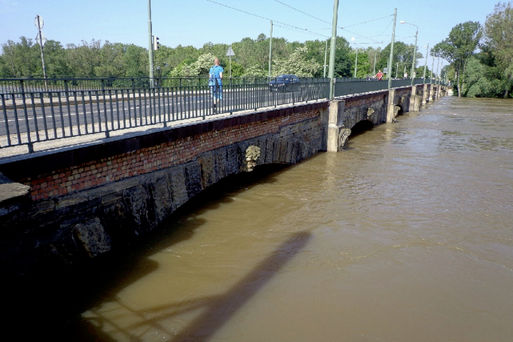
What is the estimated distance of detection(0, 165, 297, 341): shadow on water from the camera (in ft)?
14.1

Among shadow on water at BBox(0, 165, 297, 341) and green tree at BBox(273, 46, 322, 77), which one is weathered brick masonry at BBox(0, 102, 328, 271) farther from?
green tree at BBox(273, 46, 322, 77)

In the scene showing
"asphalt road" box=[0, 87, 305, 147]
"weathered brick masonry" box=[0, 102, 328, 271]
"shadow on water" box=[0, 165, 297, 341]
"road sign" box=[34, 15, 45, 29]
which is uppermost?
"road sign" box=[34, 15, 45, 29]

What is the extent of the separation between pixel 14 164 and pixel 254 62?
61192 mm

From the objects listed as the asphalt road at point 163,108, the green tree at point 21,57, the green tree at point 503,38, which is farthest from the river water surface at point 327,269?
the green tree at point 503,38

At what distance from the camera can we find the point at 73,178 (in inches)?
193

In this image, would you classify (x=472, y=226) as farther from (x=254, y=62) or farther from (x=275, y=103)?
(x=254, y=62)

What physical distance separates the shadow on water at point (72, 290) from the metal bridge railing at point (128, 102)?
161 cm

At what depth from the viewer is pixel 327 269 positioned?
6.00m

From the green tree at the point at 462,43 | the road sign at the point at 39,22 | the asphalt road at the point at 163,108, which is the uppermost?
the green tree at the point at 462,43

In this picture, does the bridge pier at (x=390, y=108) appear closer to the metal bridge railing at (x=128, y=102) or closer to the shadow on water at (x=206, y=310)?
the metal bridge railing at (x=128, y=102)

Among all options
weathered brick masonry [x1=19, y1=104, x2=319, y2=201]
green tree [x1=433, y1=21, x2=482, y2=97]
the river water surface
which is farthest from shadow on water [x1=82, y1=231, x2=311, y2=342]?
green tree [x1=433, y1=21, x2=482, y2=97]

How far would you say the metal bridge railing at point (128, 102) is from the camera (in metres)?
5.72

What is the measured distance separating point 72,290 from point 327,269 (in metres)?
3.68

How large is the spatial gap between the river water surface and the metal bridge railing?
6.96 feet
